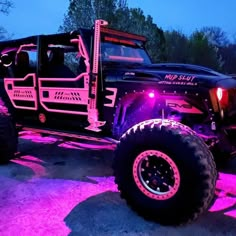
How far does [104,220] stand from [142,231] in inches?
17.0

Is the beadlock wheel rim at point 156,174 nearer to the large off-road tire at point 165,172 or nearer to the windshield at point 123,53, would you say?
the large off-road tire at point 165,172

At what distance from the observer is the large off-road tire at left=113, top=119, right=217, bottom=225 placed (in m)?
3.29

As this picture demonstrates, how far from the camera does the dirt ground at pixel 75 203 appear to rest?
3.39 meters

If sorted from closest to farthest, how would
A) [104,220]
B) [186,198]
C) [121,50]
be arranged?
1. [186,198]
2. [104,220]
3. [121,50]

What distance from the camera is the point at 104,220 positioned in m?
3.58

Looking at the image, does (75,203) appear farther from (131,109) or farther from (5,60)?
(5,60)

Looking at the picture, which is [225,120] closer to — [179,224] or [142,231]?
[179,224]

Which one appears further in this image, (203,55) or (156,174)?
(203,55)

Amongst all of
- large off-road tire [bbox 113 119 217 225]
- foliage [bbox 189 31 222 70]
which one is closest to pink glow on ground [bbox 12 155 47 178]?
large off-road tire [bbox 113 119 217 225]

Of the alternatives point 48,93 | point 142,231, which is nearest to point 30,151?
point 48,93

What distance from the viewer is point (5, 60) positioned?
19.1 ft

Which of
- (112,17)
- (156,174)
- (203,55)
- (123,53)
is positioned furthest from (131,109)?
(203,55)

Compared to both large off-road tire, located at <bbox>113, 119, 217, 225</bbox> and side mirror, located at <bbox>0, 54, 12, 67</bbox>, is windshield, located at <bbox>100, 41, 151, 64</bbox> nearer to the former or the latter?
large off-road tire, located at <bbox>113, 119, 217, 225</bbox>

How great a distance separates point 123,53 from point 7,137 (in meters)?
2.16
